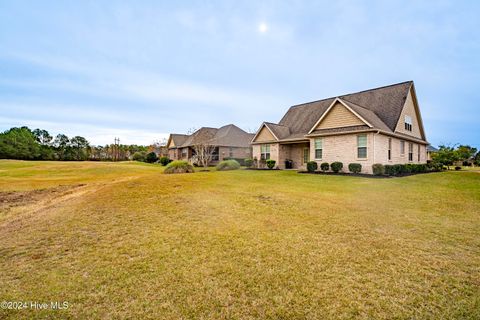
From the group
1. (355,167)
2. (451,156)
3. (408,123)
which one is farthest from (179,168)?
(451,156)

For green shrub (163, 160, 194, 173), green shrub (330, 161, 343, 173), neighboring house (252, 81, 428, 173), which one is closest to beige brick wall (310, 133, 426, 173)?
neighboring house (252, 81, 428, 173)

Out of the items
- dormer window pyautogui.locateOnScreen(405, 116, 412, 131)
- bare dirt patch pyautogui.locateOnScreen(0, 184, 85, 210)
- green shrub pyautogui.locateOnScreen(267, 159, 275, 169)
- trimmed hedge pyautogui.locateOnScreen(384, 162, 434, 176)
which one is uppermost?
dormer window pyautogui.locateOnScreen(405, 116, 412, 131)

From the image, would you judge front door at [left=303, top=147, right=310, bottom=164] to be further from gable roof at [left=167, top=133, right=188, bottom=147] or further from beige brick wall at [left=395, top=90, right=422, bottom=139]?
gable roof at [left=167, top=133, right=188, bottom=147]

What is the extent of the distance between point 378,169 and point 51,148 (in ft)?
199

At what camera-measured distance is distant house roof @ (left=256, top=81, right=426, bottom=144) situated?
17.4 meters

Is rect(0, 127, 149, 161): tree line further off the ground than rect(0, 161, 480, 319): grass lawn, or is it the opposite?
rect(0, 127, 149, 161): tree line

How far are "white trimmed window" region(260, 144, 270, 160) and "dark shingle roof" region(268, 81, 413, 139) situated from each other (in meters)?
2.20

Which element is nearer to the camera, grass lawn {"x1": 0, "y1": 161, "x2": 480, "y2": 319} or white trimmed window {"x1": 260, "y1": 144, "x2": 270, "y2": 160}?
grass lawn {"x1": 0, "y1": 161, "x2": 480, "y2": 319}

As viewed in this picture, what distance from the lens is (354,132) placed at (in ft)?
54.0

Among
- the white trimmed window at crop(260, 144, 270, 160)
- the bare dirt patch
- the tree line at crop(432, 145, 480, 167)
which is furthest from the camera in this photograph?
the tree line at crop(432, 145, 480, 167)

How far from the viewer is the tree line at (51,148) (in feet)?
140

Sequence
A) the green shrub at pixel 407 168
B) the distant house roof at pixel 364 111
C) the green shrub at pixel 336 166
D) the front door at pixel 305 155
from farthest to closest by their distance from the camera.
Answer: the front door at pixel 305 155
the green shrub at pixel 407 168
the distant house roof at pixel 364 111
the green shrub at pixel 336 166

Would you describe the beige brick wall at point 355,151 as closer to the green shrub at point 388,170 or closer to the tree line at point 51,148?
the green shrub at point 388,170

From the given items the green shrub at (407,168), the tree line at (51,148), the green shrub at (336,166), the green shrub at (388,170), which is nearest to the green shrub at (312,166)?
the green shrub at (336,166)
